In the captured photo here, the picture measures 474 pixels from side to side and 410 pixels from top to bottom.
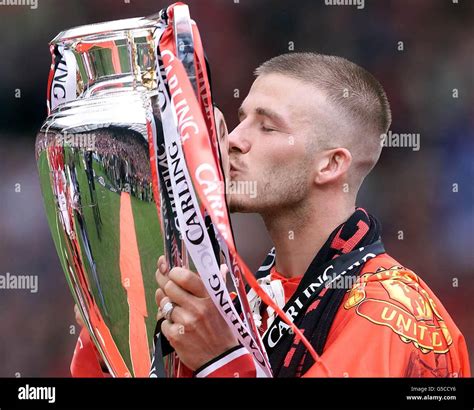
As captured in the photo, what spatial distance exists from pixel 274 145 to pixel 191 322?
67 centimetres

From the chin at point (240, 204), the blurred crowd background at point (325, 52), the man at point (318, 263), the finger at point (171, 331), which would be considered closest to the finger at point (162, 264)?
the man at point (318, 263)

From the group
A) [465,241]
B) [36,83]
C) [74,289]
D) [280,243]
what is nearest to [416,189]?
[465,241]

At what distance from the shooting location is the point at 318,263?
2.31 meters

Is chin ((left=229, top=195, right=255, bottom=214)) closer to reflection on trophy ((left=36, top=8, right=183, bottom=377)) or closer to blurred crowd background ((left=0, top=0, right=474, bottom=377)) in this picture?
reflection on trophy ((left=36, top=8, right=183, bottom=377))

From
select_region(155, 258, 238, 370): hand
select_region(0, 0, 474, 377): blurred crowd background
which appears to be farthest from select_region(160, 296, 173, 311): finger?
select_region(0, 0, 474, 377): blurred crowd background

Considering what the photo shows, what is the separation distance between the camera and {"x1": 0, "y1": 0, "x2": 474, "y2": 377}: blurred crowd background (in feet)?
15.1

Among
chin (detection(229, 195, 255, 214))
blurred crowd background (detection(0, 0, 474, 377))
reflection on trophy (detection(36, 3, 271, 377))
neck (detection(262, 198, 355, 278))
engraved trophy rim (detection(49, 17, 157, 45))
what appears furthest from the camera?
blurred crowd background (detection(0, 0, 474, 377))

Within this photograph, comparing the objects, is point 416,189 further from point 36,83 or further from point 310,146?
point 310,146

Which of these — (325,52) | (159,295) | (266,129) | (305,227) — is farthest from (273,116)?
(325,52)

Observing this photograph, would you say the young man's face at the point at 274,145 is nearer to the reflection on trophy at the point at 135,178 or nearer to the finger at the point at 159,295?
the reflection on trophy at the point at 135,178

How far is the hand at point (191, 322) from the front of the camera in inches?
71.6

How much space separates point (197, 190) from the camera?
175cm

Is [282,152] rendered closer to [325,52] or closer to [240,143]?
[240,143]

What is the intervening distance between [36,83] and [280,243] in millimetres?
2603
